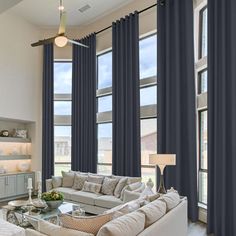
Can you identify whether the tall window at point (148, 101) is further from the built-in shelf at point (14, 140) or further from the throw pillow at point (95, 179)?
the built-in shelf at point (14, 140)

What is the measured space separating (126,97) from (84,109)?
184 cm

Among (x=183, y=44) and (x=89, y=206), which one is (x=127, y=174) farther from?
(x=183, y=44)

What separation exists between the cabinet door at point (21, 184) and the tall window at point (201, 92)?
5.38 meters

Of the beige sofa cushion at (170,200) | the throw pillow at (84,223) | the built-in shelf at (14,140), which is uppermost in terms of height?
the built-in shelf at (14,140)

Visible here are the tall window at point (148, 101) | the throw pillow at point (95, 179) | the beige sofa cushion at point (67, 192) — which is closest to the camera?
the beige sofa cushion at point (67, 192)

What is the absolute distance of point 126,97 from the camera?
712 cm

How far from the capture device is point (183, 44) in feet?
19.5

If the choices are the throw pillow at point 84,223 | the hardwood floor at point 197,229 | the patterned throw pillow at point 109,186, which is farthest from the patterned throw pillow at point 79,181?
the throw pillow at point 84,223

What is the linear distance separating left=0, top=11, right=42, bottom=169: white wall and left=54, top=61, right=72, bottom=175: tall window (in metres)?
0.56

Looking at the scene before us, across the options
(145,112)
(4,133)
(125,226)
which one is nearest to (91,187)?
(145,112)

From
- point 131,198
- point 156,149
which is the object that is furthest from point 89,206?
point 156,149

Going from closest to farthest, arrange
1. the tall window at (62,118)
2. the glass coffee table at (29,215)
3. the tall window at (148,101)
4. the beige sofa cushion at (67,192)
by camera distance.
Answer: the glass coffee table at (29,215) < the beige sofa cushion at (67,192) < the tall window at (148,101) < the tall window at (62,118)

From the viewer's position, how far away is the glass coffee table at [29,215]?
4.43 m

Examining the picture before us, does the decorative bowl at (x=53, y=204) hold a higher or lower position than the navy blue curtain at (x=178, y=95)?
lower
